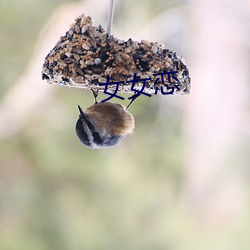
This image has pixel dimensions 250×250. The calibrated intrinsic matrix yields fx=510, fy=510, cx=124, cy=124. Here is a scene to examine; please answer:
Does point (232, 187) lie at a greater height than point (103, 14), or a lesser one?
lesser

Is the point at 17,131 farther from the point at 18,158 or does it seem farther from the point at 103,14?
the point at 103,14

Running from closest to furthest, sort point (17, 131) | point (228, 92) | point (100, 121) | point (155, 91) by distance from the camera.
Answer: point (155, 91) < point (100, 121) < point (228, 92) < point (17, 131)

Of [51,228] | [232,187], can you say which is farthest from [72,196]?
[232,187]

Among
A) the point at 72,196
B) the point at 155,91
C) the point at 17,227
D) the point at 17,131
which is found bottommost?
the point at 155,91

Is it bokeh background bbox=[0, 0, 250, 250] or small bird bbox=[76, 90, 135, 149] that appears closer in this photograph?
small bird bbox=[76, 90, 135, 149]

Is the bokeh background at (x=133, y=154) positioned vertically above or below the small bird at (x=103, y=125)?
above
